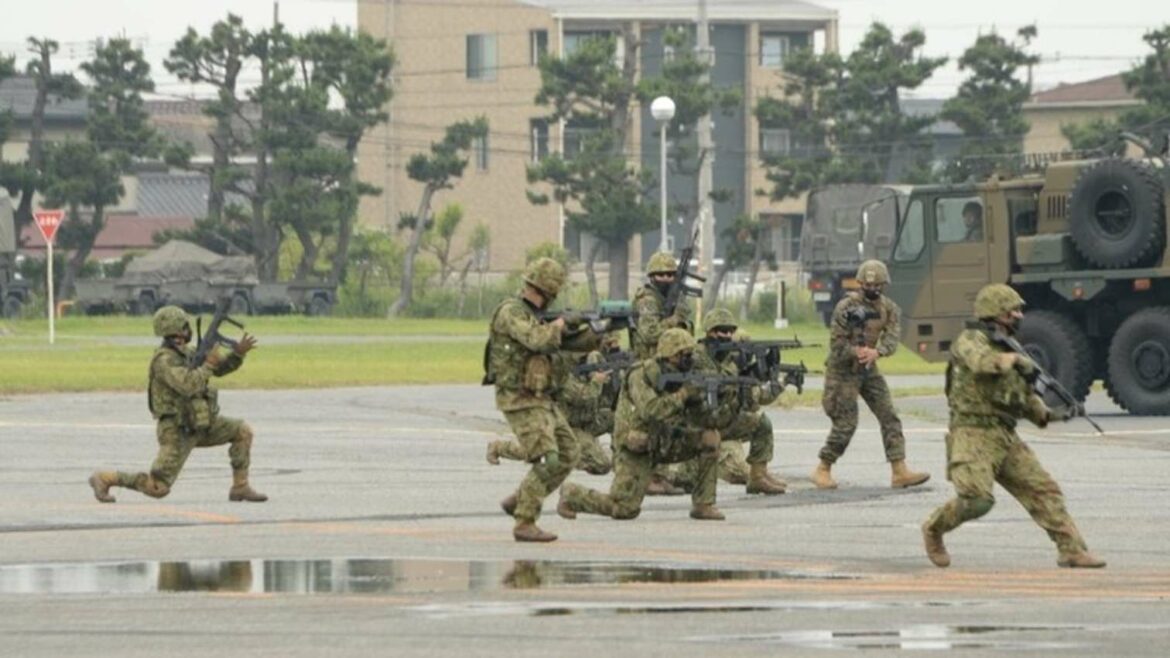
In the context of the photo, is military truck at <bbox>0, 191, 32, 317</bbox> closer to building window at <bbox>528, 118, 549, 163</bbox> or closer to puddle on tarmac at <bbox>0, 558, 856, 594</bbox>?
building window at <bbox>528, 118, 549, 163</bbox>

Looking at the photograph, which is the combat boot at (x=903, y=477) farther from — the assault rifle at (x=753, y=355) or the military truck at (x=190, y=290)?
the military truck at (x=190, y=290)

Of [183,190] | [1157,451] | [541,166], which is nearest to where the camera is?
[1157,451]

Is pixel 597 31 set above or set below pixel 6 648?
above

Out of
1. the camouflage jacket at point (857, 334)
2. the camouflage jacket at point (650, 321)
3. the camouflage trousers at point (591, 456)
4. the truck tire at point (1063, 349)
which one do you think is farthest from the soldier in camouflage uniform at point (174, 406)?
the truck tire at point (1063, 349)

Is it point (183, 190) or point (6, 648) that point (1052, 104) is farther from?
point (6, 648)

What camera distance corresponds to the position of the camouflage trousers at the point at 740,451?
63.2ft

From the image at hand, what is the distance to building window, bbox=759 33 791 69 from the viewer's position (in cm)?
10069

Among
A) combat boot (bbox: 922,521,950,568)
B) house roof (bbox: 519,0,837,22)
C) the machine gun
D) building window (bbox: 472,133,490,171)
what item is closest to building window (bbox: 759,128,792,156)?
house roof (bbox: 519,0,837,22)

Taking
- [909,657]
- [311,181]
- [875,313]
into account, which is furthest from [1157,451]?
[311,181]

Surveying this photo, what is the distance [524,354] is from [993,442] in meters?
2.92

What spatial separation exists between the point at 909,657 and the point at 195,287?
70.3 metres

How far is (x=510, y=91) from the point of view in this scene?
100 m

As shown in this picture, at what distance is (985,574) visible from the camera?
1440 centimetres

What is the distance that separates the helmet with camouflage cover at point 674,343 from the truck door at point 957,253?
15316 mm
